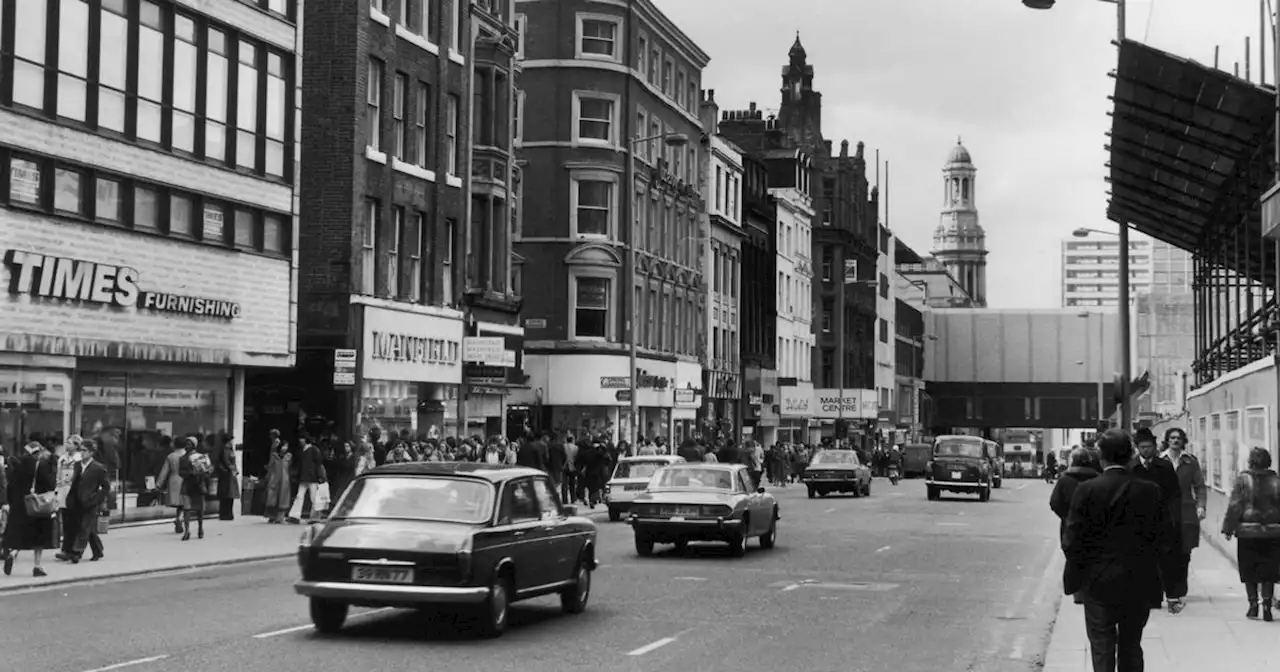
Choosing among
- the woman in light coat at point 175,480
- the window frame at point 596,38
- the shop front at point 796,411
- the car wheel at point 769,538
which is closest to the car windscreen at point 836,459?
the window frame at point 596,38

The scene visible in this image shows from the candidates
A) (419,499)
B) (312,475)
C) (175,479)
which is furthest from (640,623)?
(312,475)

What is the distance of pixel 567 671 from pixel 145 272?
20.8m

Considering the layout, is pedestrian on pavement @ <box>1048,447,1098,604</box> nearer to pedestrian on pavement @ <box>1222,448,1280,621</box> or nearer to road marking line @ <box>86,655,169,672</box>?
pedestrian on pavement @ <box>1222,448,1280,621</box>

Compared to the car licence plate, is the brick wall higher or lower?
higher

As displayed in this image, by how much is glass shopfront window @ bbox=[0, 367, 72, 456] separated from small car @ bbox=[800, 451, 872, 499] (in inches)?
1151

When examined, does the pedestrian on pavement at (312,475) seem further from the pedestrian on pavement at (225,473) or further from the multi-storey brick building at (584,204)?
the multi-storey brick building at (584,204)

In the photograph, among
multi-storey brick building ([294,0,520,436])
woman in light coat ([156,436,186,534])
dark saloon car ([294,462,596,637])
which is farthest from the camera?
multi-storey brick building ([294,0,520,436])

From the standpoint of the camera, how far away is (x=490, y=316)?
5097 centimetres

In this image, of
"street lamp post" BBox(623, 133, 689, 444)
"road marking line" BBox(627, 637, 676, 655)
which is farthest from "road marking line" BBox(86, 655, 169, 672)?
"street lamp post" BBox(623, 133, 689, 444)

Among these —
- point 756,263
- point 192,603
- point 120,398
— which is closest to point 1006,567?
point 192,603

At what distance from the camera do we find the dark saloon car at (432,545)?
15.4 m

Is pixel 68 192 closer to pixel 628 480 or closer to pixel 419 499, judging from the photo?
pixel 628 480

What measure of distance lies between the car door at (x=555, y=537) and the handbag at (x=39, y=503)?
7450 mm

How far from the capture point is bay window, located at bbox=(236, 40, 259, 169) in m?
35.8
